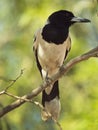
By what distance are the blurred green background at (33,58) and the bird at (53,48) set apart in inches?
22.8

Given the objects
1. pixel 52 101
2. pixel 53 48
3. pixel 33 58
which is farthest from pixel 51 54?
pixel 33 58

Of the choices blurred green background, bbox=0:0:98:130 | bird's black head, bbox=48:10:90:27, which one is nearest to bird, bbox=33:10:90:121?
bird's black head, bbox=48:10:90:27

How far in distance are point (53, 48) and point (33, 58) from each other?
6.28ft

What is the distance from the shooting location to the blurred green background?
6.88 meters

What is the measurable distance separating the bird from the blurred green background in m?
0.58

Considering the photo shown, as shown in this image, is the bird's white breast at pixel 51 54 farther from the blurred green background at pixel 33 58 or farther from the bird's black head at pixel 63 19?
the blurred green background at pixel 33 58

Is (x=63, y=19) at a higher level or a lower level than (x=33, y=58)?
higher

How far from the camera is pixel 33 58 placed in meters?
7.60

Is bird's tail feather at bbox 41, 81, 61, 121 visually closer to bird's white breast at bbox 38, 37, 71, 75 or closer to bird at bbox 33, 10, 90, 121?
bird at bbox 33, 10, 90, 121

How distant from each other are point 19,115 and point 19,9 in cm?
132

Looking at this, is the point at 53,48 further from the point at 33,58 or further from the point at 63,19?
the point at 33,58

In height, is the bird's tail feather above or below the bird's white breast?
below

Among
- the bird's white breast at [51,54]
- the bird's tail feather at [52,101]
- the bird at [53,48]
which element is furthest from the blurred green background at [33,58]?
the bird's white breast at [51,54]

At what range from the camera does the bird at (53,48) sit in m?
5.70
